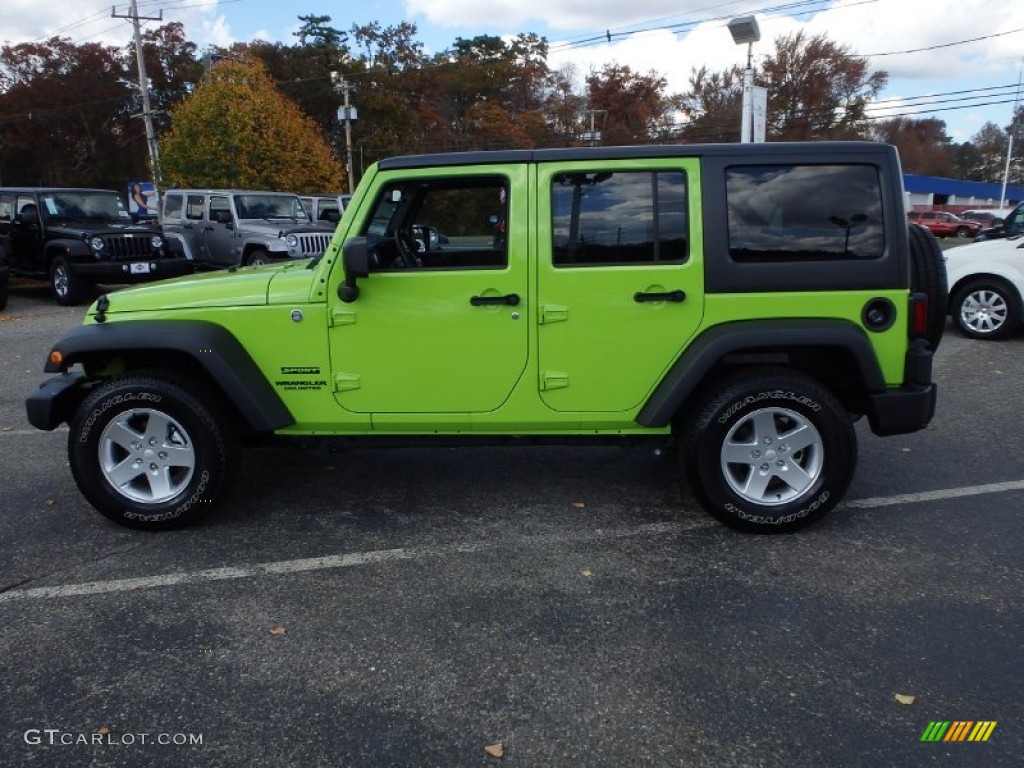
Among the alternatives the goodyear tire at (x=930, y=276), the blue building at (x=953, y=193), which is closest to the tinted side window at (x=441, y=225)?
the goodyear tire at (x=930, y=276)

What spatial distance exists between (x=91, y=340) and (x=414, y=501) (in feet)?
6.12

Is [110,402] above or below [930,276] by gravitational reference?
below

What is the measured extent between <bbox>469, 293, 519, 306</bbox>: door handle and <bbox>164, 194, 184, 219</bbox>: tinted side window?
46.1 ft

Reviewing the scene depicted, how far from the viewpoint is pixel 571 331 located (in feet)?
12.6

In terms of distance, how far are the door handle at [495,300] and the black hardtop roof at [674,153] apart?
2.15 feet

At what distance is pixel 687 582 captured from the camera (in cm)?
348

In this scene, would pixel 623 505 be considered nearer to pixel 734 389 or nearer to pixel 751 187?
pixel 734 389

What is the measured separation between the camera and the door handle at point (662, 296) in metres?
3.77

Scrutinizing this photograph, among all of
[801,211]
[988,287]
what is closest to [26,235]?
[801,211]

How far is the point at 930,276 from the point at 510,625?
2.75 m

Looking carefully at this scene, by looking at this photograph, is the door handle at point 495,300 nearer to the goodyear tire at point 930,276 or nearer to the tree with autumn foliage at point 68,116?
the goodyear tire at point 930,276

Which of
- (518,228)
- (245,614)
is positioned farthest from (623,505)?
(245,614)

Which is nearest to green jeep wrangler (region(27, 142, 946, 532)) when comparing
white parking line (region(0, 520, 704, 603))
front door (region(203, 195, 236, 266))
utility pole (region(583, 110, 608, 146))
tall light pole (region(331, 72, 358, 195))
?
white parking line (region(0, 520, 704, 603))

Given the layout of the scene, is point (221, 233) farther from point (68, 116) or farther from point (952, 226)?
point (68, 116)
